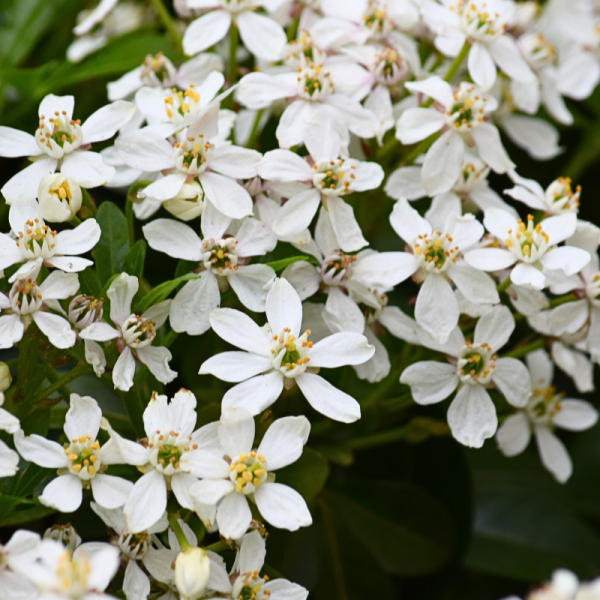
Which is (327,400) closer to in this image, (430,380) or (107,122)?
(430,380)

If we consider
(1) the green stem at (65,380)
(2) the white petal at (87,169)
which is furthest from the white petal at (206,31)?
(1) the green stem at (65,380)

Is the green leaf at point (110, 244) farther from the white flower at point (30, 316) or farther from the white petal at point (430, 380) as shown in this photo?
the white petal at point (430, 380)

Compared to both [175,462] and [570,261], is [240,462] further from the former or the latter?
[570,261]

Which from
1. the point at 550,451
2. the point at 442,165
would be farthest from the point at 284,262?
the point at 550,451

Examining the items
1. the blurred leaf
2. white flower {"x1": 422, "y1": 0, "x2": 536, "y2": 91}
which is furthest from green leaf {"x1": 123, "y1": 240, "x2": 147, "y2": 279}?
the blurred leaf

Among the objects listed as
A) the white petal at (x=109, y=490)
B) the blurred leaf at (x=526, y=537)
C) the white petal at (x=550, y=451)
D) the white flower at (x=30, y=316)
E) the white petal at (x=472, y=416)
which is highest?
the white flower at (x=30, y=316)

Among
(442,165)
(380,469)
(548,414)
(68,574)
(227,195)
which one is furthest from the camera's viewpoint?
(380,469)

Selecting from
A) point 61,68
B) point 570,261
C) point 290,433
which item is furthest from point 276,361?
point 61,68

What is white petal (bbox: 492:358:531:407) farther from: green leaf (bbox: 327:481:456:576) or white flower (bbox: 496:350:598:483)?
green leaf (bbox: 327:481:456:576)
